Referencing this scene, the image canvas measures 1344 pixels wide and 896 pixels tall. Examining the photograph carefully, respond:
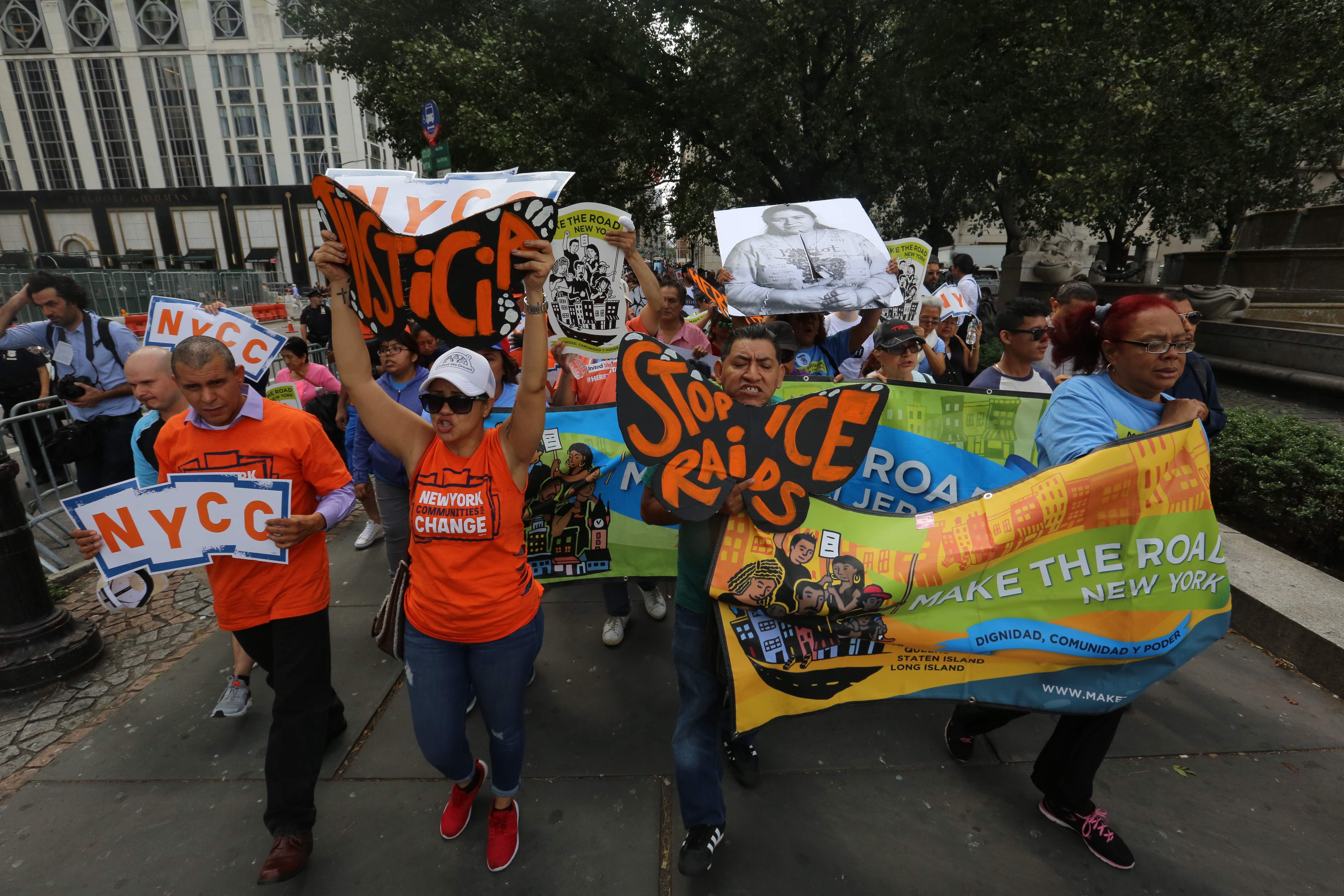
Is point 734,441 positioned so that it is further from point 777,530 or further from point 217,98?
point 217,98

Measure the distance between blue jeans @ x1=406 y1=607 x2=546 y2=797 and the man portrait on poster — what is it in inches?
106

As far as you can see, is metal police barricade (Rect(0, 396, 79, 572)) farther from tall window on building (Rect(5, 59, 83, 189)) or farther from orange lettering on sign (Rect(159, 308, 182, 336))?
tall window on building (Rect(5, 59, 83, 189))

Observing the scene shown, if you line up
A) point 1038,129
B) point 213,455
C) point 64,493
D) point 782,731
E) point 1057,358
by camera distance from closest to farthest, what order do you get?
1. point 213,455
2. point 1057,358
3. point 782,731
4. point 64,493
5. point 1038,129

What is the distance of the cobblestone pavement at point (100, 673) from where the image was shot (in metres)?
3.48

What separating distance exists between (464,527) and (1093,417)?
2322mm

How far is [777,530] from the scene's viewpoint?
237 cm

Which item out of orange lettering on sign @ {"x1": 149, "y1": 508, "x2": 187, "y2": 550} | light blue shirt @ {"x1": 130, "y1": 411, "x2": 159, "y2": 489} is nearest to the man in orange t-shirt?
orange lettering on sign @ {"x1": 149, "y1": 508, "x2": 187, "y2": 550}

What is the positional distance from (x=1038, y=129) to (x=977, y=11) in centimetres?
235

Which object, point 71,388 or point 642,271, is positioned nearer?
point 642,271

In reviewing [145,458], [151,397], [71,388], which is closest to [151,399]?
[151,397]

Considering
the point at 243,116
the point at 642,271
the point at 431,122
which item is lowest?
the point at 642,271

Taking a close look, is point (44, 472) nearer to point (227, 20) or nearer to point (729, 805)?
point (729, 805)

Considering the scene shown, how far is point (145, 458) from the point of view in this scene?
3217 mm

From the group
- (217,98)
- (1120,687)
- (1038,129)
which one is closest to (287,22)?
(1038,129)
